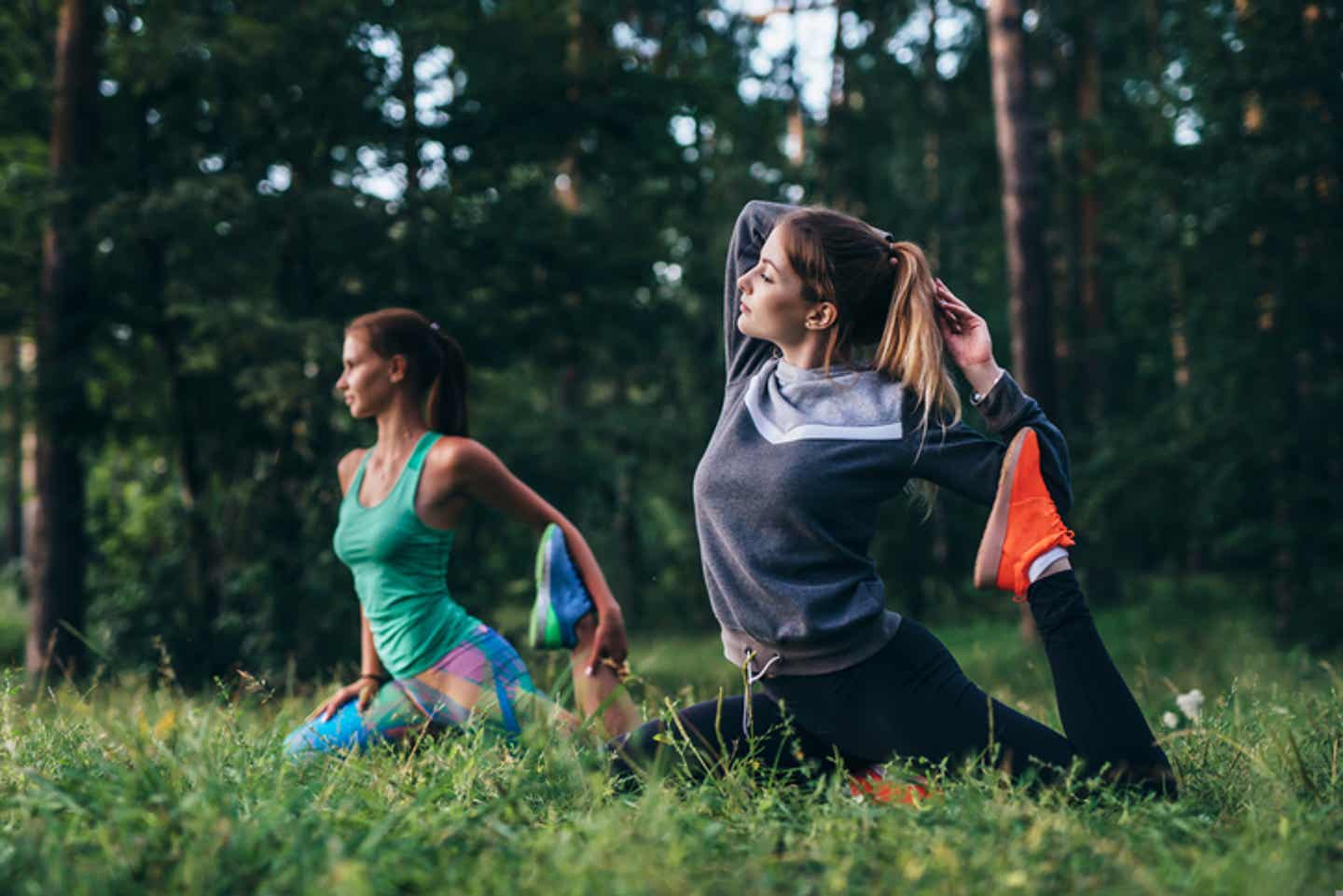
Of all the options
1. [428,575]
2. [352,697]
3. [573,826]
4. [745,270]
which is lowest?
[352,697]

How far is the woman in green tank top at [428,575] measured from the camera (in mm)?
3693

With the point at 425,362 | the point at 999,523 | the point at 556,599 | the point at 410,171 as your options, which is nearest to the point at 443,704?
the point at 556,599

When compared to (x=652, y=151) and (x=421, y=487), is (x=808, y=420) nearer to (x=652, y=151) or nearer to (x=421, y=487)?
(x=421, y=487)

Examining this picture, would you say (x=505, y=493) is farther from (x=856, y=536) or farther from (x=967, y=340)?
(x=967, y=340)

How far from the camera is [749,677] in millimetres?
3016

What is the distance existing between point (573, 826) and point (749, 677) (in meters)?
0.75

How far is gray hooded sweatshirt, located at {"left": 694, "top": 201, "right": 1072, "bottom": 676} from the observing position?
2887 millimetres

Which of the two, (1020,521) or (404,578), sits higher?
(1020,521)

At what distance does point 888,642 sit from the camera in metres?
2.96

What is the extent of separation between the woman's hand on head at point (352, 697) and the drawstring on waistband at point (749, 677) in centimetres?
146

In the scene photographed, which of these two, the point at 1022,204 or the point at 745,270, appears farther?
the point at 1022,204

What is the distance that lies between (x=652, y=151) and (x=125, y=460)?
5973 millimetres

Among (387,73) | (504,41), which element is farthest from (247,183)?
(504,41)

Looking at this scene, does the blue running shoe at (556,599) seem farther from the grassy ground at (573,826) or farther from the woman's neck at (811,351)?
the woman's neck at (811,351)
